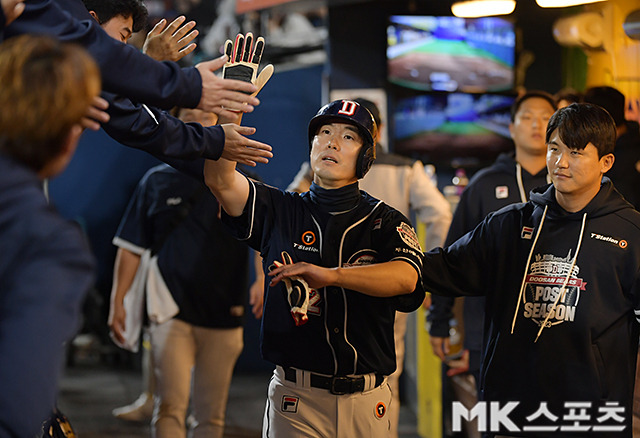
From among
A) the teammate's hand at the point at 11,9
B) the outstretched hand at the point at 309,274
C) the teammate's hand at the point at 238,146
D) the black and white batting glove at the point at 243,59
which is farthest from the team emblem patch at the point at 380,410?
the teammate's hand at the point at 11,9

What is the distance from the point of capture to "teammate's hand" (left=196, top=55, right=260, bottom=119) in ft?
8.22

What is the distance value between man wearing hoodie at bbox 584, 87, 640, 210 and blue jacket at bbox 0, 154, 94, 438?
3.37 meters

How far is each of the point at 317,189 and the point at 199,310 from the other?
→ 159cm

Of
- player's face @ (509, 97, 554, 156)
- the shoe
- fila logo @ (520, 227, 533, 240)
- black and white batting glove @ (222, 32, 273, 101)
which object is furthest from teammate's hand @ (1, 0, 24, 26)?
the shoe

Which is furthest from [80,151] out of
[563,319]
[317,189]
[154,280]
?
[563,319]

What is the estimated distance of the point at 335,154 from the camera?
112 inches

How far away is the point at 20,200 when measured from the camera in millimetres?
1560

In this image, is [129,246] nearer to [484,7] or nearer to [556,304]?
[556,304]

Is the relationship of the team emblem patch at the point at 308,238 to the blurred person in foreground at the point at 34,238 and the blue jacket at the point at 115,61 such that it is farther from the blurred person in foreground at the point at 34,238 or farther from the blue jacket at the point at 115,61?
the blurred person in foreground at the point at 34,238

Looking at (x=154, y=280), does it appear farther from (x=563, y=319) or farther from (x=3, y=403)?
(x=3, y=403)

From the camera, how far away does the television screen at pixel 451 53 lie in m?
6.78

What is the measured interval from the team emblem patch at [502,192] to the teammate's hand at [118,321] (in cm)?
210

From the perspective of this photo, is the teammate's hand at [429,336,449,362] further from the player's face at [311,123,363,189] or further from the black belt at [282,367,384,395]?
the player's face at [311,123,363,189]

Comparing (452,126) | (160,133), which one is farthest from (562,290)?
(452,126)
